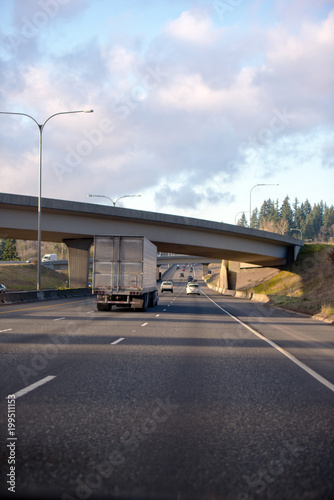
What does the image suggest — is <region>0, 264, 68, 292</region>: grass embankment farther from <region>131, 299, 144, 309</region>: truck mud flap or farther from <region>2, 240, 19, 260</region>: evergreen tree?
<region>131, 299, 144, 309</region>: truck mud flap

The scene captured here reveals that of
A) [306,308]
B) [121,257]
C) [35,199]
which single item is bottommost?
[306,308]

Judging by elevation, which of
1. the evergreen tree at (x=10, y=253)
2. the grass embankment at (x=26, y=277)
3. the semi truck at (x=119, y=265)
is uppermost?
the evergreen tree at (x=10, y=253)

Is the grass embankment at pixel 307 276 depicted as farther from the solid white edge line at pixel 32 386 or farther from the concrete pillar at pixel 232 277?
the solid white edge line at pixel 32 386

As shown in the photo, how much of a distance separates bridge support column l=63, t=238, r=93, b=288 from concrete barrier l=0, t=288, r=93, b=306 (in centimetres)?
165

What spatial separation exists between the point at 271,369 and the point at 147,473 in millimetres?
6525

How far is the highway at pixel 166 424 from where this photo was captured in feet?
14.7

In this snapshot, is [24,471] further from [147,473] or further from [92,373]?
[92,373]

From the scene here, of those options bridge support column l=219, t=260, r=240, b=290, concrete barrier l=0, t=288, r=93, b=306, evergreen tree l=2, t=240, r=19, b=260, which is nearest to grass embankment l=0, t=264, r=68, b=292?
bridge support column l=219, t=260, r=240, b=290

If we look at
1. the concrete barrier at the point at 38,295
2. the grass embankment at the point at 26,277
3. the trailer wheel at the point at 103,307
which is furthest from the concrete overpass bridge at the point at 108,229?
the grass embankment at the point at 26,277

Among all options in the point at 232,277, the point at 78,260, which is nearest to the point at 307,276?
the point at 78,260

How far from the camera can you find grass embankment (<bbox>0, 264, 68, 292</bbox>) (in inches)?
3583

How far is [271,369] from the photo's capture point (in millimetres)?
10758

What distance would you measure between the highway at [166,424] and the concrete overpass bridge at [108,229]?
122 feet

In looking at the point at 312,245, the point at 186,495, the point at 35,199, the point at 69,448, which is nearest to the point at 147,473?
the point at 186,495
